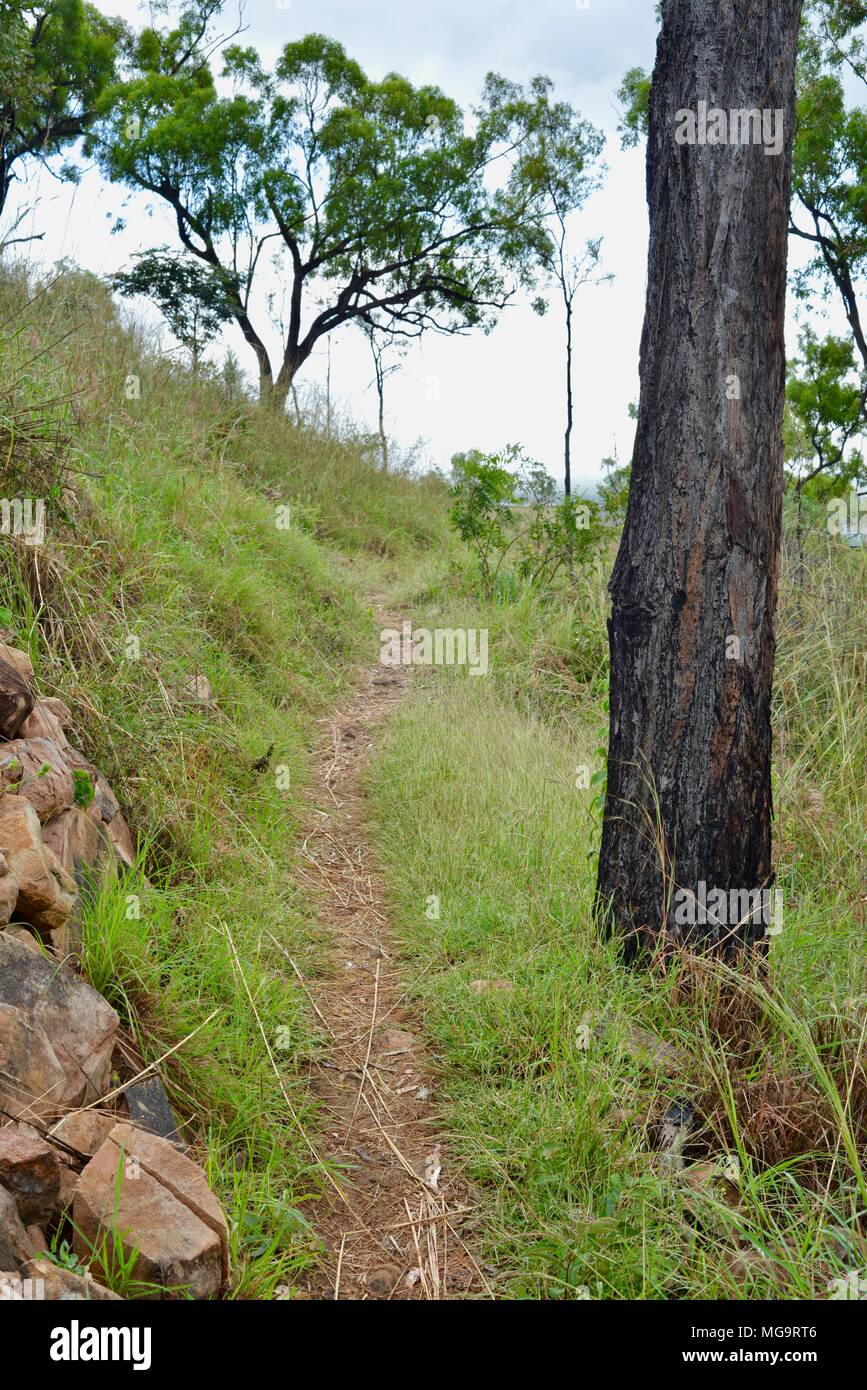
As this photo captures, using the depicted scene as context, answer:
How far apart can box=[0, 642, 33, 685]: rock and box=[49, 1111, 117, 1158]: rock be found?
4.72 ft

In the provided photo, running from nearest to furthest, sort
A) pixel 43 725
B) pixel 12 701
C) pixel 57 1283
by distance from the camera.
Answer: pixel 57 1283 < pixel 12 701 < pixel 43 725

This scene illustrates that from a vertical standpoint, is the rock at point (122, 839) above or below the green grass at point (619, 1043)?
above

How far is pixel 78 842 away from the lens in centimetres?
313

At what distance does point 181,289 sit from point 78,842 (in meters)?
13.9

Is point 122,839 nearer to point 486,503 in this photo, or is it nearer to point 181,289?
point 486,503

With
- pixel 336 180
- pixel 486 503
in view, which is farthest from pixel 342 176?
pixel 486 503

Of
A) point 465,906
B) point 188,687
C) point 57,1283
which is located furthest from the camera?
point 188,687

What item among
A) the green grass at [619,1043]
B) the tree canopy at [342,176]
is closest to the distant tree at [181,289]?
the tree canopy at [342,176]

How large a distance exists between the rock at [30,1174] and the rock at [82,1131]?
0.41 ft

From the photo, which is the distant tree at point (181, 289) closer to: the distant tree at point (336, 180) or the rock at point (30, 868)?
the distant tree at point (336, 180)

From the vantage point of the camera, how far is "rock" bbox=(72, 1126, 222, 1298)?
204 cm

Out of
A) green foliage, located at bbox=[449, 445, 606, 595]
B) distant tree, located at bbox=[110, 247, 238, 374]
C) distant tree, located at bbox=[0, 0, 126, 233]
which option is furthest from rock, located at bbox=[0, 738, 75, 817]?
distant tree, located at bbox=[0, 0, 126, 233]

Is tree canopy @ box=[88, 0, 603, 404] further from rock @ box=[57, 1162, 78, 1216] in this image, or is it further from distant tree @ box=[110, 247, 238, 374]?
rock @ box=[57, 1162, 78, 1216]

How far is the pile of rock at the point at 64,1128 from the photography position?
2.03 metres
